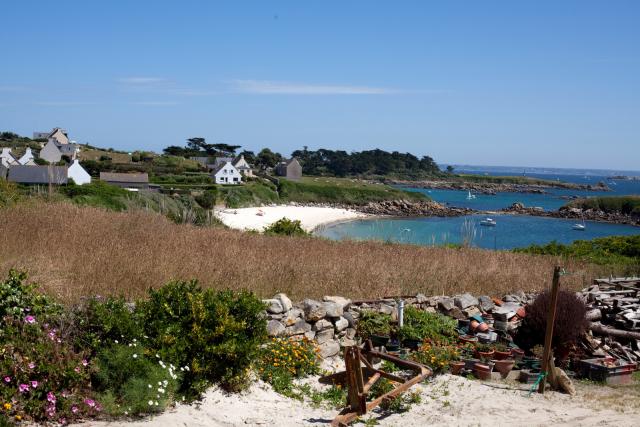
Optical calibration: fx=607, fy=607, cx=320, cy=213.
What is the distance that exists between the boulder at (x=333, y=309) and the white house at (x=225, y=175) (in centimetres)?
6788

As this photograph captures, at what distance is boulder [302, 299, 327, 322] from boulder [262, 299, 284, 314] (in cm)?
49

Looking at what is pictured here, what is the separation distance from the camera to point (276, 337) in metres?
8.80

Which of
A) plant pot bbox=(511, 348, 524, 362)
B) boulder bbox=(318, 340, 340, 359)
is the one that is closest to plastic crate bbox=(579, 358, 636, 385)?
plant pot bbox=(511, 348, 524, 362)

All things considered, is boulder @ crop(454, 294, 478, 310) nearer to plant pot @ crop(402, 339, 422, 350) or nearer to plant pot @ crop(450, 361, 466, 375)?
plant pot @ crop(402, 339, 422, 350)

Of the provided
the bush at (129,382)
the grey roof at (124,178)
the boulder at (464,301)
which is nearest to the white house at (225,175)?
the grey roof at (124,178)

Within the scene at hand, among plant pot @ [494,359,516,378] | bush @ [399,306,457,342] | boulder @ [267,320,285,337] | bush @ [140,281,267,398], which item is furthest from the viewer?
bush @ [399,306,457,342]

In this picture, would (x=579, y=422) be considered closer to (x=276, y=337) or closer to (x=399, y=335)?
(x=399, y=335)

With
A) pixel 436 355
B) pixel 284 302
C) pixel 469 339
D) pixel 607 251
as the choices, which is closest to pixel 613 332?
pixel 469 339

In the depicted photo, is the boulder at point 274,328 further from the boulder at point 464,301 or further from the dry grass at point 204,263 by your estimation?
the boulder at point 464,301

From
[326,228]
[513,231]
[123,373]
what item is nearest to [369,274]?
[123,373]

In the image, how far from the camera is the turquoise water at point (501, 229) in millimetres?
52094

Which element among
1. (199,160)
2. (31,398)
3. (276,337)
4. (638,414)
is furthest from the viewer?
(199,160)

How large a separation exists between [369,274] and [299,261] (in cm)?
139

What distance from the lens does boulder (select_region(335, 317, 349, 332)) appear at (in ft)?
31.8
